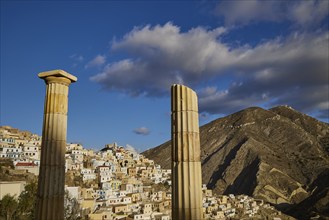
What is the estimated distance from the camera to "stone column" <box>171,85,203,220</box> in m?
6.21

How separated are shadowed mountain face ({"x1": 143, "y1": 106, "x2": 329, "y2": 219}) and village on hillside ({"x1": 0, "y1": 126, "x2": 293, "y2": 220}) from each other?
65.7 ft

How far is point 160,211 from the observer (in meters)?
56.0

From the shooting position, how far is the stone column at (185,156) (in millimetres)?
6215

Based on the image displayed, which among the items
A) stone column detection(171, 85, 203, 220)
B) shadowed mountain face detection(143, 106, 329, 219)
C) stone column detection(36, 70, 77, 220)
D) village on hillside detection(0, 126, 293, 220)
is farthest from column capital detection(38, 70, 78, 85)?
shadowed mountain face detection(143, 106, 329, 219)

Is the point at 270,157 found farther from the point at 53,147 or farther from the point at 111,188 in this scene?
the point at 53,147

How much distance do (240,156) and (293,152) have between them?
2264 cm

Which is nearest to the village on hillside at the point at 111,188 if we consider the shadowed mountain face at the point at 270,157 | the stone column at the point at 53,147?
the shadowed mountain face at the point at 270,157

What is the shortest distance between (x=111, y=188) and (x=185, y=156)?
60.8 metres

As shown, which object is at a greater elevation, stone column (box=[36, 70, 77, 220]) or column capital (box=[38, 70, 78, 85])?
column capital (box=[38, 70, 78, 85])

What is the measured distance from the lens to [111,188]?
64625mm

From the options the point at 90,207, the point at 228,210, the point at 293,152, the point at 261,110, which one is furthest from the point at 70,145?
the point at 261,110

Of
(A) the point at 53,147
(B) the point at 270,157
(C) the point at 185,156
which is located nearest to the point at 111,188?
(A) the point at 53,147

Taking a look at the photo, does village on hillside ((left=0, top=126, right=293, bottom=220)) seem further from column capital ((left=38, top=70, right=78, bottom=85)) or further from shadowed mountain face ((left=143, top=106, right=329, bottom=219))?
column capital ((left=38, top=70, right=78, bottom=85))

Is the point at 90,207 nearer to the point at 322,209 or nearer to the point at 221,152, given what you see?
the point at 322,209
